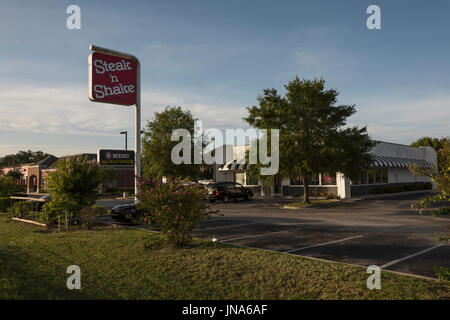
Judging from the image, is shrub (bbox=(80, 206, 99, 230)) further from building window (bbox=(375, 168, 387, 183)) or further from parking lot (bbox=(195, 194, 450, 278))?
building window (bbox=(375, 168, 387, 183))

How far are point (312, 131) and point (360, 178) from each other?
1005cm

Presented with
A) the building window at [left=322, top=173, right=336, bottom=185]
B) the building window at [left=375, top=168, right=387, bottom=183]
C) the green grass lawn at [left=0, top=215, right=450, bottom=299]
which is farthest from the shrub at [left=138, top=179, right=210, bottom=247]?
the building window at [left=375, top=168, right=387, bottom=183]

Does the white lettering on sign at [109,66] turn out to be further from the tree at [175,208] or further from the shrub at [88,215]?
the tree at [175,208]

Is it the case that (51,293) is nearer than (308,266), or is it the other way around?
(51,293)

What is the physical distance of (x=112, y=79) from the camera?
16.7 metres

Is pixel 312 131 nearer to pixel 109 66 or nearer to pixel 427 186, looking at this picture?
pixel 109 66

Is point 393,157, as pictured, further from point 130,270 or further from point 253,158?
point 130,270

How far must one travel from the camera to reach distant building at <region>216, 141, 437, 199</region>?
99.9 ft

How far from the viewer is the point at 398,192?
36.5 meters

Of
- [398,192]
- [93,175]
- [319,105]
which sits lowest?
[398,192]

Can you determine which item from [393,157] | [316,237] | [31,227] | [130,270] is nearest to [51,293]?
[130,270]

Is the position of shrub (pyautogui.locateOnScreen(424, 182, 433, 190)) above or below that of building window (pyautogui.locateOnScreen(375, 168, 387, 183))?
below
